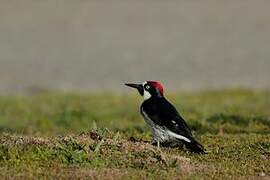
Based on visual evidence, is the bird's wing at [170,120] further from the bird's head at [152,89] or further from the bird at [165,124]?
the bird's head at [152,89]

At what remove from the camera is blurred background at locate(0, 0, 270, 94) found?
19109mm

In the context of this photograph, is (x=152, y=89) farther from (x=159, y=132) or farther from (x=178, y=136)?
(x=178, y=136)

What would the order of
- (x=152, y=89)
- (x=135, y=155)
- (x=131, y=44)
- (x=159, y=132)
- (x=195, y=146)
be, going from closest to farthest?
(x=135, y=155) → (x=195, y=146) → (x=159, y=132) → (x=152, y=89) → (x=131, y=44)

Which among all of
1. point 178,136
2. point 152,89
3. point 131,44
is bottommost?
point 178,136

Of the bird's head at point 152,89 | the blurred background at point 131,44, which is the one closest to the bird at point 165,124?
the bird's head at point 152,89

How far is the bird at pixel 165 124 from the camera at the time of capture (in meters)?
7.93

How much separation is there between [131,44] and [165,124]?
46.3 ft

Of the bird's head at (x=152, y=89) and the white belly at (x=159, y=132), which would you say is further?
the bird's head at (x=152, y=89)

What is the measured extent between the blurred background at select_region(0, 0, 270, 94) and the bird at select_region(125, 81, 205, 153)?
999cm

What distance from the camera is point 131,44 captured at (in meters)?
22.0

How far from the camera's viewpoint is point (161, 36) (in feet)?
75.0

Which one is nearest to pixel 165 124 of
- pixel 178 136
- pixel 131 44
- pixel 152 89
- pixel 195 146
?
pixel 178 136

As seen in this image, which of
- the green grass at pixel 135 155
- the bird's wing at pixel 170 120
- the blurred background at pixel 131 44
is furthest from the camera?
the blurred background at pixel 131 44

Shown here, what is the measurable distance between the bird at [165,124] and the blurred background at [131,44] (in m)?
9.99
